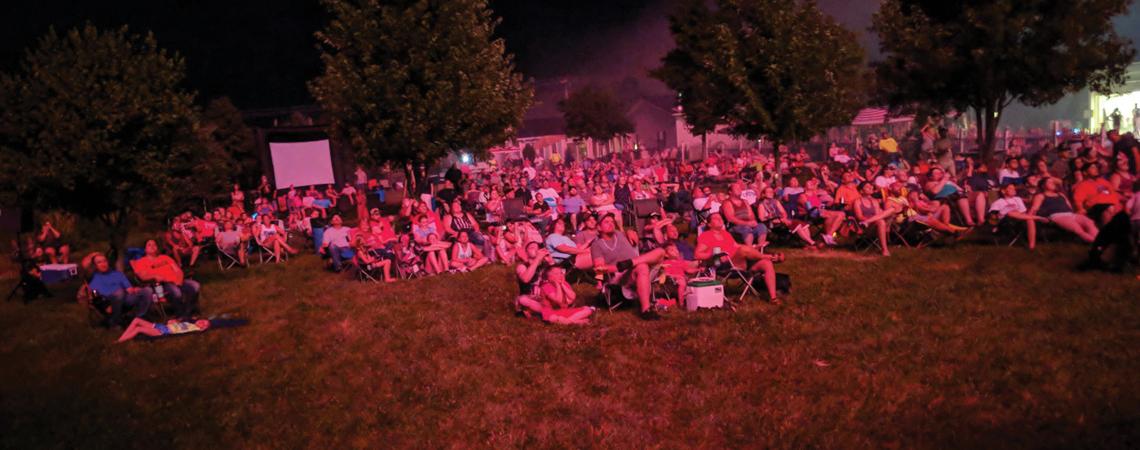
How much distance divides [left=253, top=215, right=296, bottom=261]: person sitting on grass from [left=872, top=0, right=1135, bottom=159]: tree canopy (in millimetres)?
15897

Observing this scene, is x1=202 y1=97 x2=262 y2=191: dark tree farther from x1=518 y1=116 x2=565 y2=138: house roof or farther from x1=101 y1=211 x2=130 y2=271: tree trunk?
x1=518 y1=116 x2=565 y2=138: house roof

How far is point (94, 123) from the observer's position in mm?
11359

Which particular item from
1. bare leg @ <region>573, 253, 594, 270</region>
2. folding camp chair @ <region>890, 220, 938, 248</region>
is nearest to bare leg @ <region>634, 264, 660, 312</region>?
bare leg @ <region>573, 253, 594, 270</region>

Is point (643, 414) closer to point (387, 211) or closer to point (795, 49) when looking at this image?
point (795, 49)

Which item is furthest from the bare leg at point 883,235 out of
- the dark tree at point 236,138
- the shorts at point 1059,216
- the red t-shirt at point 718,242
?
the dark tree at point 236,138

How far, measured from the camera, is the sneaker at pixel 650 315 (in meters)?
8.35

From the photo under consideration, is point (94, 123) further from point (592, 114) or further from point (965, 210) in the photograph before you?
point (592, 114)

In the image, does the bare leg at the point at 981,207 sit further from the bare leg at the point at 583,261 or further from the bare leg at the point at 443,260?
the bare leg at the point at 443,260

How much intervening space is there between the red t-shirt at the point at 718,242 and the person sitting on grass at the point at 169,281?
642 cm

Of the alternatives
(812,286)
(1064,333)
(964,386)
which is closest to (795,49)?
(812,286)

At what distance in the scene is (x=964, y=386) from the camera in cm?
596

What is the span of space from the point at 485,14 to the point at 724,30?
222 inches

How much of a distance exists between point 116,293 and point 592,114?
51.6 m

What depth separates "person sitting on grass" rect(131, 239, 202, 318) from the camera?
9.75m
